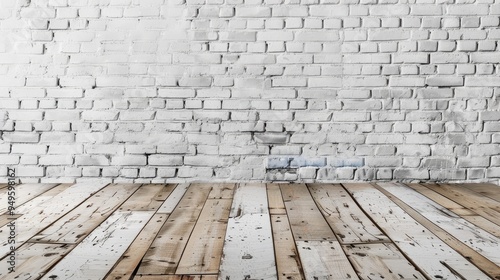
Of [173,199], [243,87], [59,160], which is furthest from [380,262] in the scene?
[59,160]

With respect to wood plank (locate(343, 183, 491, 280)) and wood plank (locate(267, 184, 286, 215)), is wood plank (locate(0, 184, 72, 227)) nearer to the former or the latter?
wood plank (locate(267, 184, 286, 215))

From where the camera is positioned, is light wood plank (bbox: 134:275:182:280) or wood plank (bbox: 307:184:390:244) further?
wood plank (bbox: 307:184:390:244)

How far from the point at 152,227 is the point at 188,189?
2.75 feet

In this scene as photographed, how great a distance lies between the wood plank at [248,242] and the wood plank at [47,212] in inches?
32.1

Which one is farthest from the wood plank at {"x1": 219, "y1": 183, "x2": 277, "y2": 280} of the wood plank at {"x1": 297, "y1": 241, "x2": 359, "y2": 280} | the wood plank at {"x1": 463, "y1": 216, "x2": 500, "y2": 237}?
the wood plank at {"x1": 463, "y1": 216, "x2": 500, "y2": 237}

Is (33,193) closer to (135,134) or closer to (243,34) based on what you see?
(135,134)

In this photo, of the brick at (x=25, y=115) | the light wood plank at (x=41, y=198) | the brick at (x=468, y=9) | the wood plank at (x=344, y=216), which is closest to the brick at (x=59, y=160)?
the light wood plank at (x=41, y=198)

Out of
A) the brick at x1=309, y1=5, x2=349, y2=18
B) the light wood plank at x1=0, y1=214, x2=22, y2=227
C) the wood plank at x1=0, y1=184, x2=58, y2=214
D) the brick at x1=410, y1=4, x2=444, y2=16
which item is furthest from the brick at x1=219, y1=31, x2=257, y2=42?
the light wood plank at x1=0, y1=214, x2=22, y2=227

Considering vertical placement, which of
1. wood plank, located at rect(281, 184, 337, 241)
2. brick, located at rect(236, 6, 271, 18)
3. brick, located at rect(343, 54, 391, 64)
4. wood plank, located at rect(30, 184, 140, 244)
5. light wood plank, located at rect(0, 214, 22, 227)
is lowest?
light wood plank, located at rect(0, 214, 22, 227)

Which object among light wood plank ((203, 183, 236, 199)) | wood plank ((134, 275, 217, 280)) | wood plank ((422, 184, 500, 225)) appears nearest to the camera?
wood plank ((134, 275, 217, 280))

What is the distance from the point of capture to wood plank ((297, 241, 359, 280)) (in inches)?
56.6

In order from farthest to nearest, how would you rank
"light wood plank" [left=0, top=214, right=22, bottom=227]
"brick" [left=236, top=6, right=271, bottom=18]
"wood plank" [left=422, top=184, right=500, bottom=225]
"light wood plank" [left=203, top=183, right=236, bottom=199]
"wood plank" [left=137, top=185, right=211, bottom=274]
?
"brick" [left=236, top=6, right=271, bottom=18]
"light wood plank" [left=203, top=183, right=236, bottom=199]
"wood plank" [left=422, top=184, right=500, bottom=225]
"light wood plank" [left=0, top=214, right=22, bottom=227]
"wood plank" [left=137, top=185, right=211, bottom=274]

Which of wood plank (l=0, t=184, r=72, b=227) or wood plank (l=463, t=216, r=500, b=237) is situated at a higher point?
wood plank (l=463, t=216, r=500, b=237)

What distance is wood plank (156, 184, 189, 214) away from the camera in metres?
2.30
